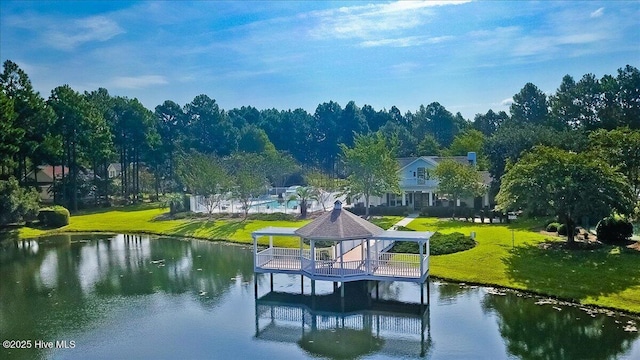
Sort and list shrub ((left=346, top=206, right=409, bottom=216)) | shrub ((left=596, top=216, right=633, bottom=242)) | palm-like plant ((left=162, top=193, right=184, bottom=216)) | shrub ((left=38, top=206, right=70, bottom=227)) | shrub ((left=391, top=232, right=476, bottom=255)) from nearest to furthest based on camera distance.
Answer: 1. shrub ((left=596, top=216, right=633, bottom=242))
2. shrub ((left=391, top=232, right=476, bottom=255))
3. shrub ((left=346, top=206, right=409, bottom=216))
4. shrub ((left=38, top=206, right=70, bottom=227))
5. palm-like plant ((left=162, top=193, right=184, bottom=216))

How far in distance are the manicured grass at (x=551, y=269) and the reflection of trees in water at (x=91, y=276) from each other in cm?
1110

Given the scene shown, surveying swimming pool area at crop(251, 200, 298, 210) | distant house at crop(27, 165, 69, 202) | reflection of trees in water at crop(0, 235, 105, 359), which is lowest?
reflection of trees in water at crop(0, 235, 105, 359)

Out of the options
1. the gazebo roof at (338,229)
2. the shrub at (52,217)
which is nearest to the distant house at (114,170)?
the shrub at (52,217)

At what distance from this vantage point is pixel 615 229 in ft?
93.9

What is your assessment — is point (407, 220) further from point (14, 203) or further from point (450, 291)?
point (14, 203)

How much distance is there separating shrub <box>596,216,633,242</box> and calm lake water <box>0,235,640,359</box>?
31.9 feet

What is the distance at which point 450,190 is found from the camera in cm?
4281

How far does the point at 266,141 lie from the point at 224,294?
63.8m

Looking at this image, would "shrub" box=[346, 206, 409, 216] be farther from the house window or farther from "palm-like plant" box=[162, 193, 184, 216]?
"palm-like plant" box=[162, 193, 184, 216]

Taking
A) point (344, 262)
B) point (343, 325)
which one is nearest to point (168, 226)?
point (344, 262)

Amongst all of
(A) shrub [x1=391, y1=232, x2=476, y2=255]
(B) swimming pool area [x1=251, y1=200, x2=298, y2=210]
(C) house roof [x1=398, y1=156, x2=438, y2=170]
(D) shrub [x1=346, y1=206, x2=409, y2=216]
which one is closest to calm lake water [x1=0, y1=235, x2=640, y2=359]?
(A) shrub [x1=391, y1=232, x2=476, y2=255]

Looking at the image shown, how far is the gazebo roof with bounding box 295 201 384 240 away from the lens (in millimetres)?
22344

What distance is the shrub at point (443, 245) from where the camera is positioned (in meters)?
29.2

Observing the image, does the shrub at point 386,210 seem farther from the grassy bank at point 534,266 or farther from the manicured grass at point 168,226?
the manicured grass at point 168,226
